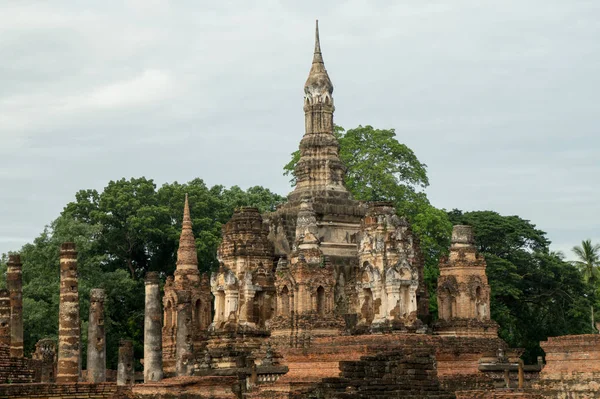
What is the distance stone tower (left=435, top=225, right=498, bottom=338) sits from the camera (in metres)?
37.2

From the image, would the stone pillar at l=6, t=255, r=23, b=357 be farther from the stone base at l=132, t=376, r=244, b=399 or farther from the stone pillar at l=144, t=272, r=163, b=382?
the stone base at l=132, t=376, r=244, b=399

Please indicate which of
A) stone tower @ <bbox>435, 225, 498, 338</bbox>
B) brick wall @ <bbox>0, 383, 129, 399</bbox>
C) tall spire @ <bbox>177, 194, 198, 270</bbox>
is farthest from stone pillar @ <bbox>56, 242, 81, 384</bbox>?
stone tower @ <bbox>435, 225, 498, 338</bbox>

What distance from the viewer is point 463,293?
124 feet

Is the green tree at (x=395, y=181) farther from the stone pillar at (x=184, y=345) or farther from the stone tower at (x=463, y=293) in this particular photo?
the stone pillar at (x=184, y=345)

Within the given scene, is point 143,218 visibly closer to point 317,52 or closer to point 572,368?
point 317,52

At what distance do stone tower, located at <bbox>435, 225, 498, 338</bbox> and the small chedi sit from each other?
5 cm

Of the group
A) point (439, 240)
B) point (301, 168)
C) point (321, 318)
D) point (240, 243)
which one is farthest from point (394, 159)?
point (321, 318)

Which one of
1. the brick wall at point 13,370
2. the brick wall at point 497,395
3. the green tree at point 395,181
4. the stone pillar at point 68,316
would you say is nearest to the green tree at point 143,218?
the green tree at point 395,181

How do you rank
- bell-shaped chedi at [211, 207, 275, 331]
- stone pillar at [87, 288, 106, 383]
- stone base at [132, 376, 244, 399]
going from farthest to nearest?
bell-shaped chedi at [211, 207, 275, 331] → stone pillar at [87, 288, 106, 383] → stone base at [132, 376, 244, 399]

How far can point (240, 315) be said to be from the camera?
121 ft

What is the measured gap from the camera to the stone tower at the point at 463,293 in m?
37.2

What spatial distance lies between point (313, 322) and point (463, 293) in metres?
6.43

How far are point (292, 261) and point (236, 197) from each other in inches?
886

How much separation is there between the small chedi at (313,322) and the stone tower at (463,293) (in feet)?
0.15
